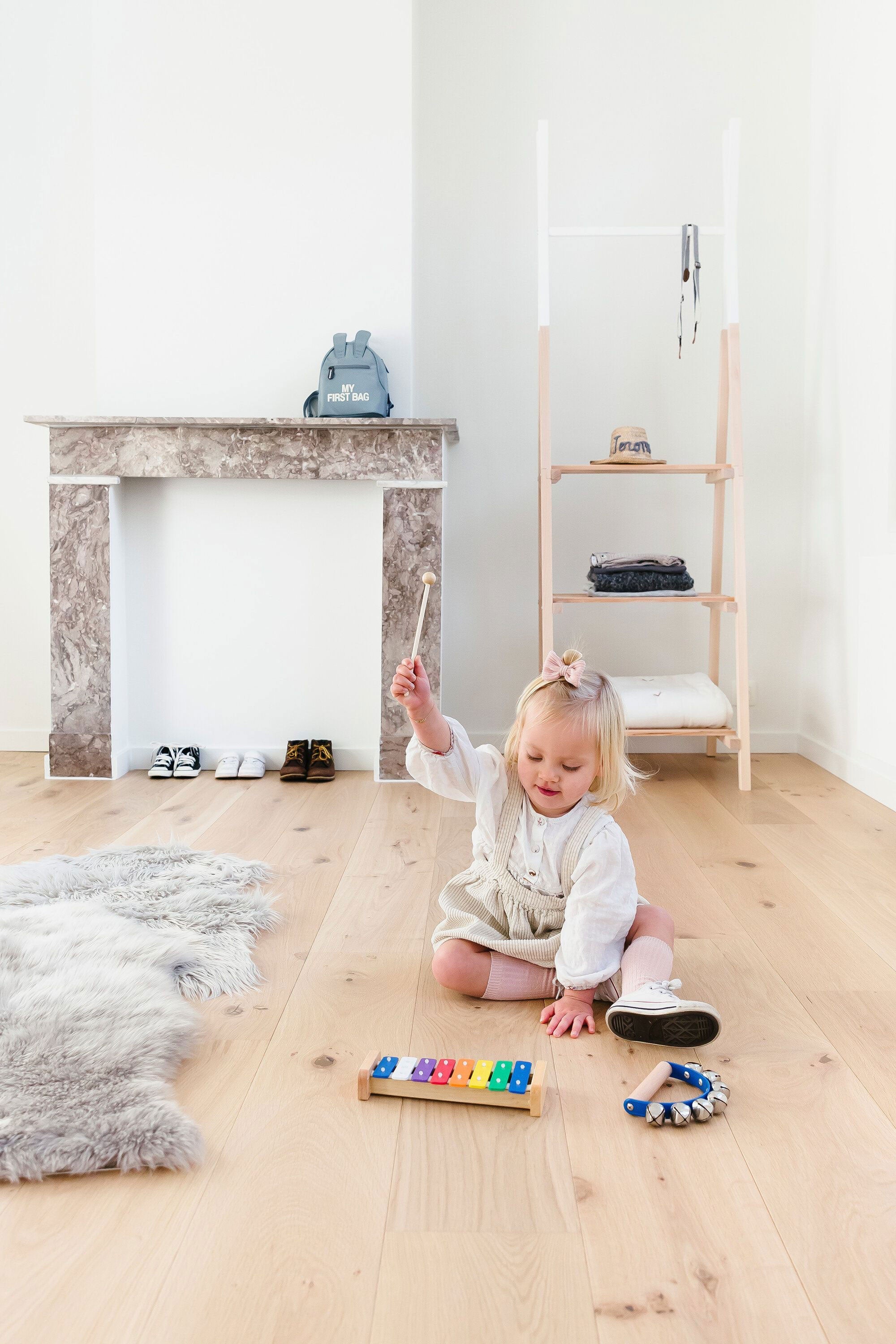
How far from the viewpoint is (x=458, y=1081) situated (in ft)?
4.01

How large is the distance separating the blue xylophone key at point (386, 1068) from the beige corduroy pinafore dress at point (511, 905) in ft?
0.99

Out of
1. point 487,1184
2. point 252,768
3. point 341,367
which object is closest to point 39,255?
point 341,367

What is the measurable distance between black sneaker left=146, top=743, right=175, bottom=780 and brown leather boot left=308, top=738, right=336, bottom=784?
1.36 ft

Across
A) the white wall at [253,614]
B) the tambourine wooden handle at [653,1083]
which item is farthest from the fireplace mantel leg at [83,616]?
the tambourine wooden handle at [653,1083]

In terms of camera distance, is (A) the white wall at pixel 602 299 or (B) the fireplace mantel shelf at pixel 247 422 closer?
(B) the fireplace mantel shelf at pixel 247 422

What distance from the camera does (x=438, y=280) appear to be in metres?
3.41

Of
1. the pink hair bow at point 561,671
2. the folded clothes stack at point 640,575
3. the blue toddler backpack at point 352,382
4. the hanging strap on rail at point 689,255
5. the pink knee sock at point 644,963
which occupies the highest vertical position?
the hanging strap on rail at point 689,255

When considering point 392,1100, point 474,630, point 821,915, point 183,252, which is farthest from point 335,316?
point 392,1100

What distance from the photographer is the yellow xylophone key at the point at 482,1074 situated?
1213mm

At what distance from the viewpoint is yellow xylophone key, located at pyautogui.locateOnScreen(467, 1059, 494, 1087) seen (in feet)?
3.98

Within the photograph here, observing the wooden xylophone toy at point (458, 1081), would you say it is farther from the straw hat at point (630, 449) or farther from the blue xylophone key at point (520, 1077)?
the straw hat at point (630, 449)

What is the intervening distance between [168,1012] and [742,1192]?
2.51 feet

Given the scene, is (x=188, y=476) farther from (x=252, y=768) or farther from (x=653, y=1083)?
(x=653, y=1083)

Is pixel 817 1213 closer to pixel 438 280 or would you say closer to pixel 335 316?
pixel 335 316
